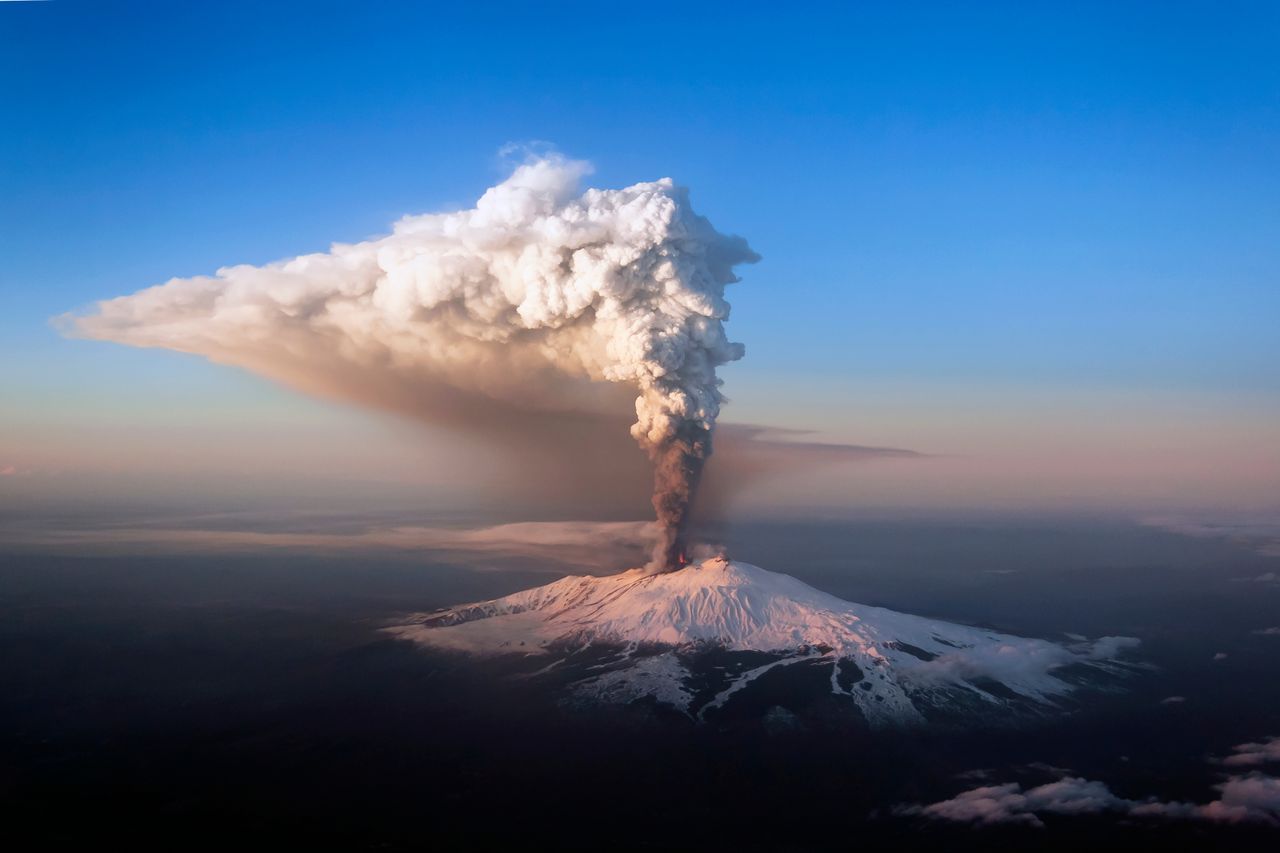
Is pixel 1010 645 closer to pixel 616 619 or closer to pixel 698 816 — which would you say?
pixel 616 619

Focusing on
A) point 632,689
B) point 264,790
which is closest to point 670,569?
point 632,689

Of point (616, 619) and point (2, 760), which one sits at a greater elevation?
point (616, 619)

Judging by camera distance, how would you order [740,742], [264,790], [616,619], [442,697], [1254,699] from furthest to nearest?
[616,619] → [1254,699] → [442,697] → [740,742] → [264,790]

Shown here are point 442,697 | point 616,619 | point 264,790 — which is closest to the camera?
point 264,790

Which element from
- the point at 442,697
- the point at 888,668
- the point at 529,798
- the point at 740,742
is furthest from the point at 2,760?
the point at 888,668

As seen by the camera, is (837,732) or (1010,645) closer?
(837,732)

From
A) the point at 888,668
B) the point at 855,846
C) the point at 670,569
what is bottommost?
the point at 855,846
